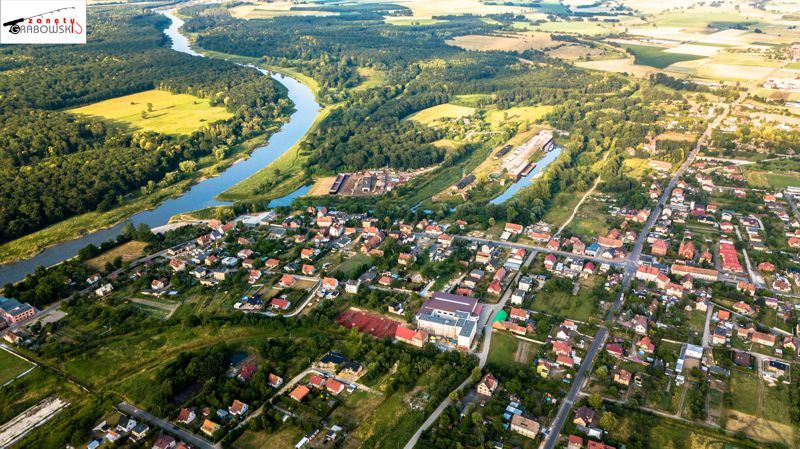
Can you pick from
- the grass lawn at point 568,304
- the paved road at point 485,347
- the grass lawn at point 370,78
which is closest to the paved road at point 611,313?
the grass lawn at point 568,304

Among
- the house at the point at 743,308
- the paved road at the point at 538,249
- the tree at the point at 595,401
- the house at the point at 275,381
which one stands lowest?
→ the house at the point at 275,381

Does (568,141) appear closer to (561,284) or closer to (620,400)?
(561,284)

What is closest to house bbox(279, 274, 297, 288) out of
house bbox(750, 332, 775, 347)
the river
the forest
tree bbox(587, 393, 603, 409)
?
tree bbox(587, 393, 603, 409)

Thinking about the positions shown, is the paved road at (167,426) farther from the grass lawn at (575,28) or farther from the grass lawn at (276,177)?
the grass lawn at (575,28)

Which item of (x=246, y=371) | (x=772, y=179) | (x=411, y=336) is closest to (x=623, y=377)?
(x=411, y=336)

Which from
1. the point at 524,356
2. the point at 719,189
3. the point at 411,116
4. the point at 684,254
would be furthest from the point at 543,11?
the point at 524,356
